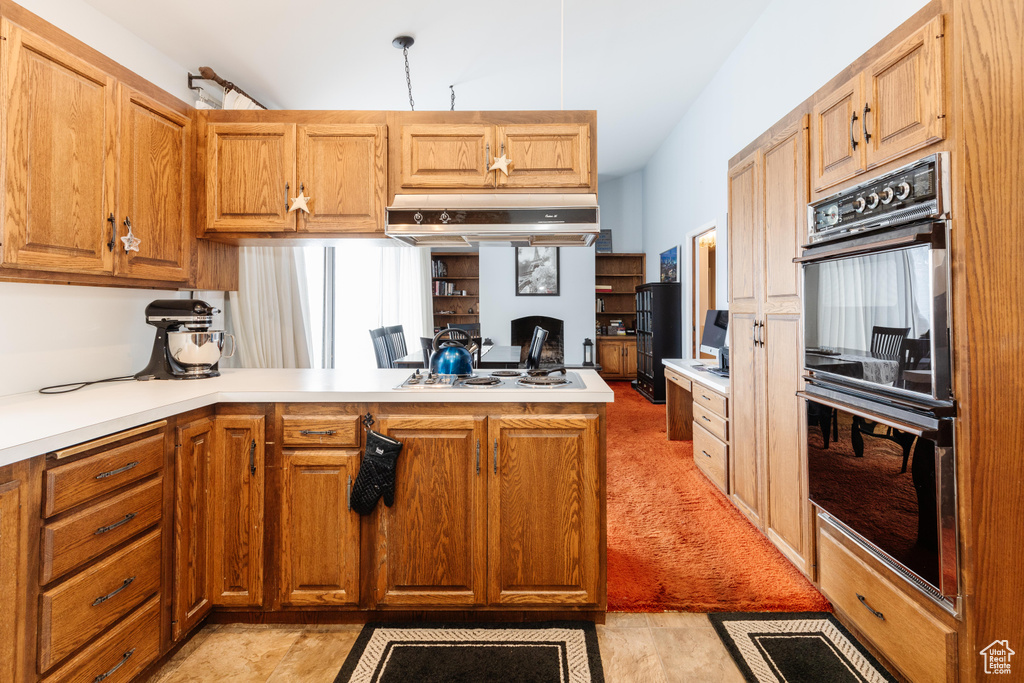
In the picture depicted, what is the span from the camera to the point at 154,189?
2.05m

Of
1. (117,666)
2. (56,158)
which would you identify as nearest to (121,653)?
(117,666)

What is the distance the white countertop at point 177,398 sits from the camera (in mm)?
1313

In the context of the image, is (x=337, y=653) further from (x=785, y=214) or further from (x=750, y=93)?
(x=750, y=93)

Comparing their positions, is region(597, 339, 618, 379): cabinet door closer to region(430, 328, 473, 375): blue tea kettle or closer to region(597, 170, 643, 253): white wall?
region(597, 170, 643, 253): white wall

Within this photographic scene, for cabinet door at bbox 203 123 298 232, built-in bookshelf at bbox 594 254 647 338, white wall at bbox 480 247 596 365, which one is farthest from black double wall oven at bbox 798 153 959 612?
built-in bookshelf at bbox 594 254 647 338

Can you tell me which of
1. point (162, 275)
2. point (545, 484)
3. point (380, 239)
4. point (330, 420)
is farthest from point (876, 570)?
point (162, 275)

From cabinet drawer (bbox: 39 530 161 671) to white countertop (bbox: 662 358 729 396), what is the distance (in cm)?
291

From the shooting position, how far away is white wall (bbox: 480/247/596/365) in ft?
23.8

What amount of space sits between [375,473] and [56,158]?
1.58 meters

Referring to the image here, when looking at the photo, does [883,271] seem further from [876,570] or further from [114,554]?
[114,554]

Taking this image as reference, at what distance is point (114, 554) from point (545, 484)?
1434 mm

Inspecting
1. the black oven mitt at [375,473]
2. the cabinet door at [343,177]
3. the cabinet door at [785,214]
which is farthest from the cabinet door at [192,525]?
the cabinet door at [785,214]

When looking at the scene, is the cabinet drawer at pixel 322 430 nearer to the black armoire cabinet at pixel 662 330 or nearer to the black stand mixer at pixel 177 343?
the black stand mixer at pixel 177 343

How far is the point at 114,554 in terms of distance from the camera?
147 centimetres
